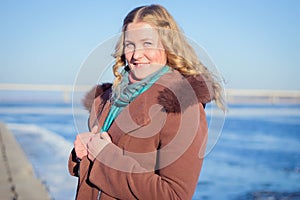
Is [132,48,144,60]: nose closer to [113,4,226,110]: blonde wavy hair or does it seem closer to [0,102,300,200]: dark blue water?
[113,4,226,110]: blonde wavy hair

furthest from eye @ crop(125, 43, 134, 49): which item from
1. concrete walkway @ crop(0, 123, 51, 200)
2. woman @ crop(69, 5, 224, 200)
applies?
concrete walkway @ crop(0, 123, 51, 200)

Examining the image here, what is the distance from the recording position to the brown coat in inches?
44.6

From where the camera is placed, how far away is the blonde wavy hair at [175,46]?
1.25 m

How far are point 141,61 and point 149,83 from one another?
0.22 feet

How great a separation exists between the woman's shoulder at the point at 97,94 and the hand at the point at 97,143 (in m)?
0.24

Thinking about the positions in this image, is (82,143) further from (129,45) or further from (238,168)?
(238,168)

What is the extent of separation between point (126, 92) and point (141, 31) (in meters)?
0.17

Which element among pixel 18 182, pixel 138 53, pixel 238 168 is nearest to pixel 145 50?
pixel 138 53

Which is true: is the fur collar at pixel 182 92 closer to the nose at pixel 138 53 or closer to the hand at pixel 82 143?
the nose at pixel 138 53

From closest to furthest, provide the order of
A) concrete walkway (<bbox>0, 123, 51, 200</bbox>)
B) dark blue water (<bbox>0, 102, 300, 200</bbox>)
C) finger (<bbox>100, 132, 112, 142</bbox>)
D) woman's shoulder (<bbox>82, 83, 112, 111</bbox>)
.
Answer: finger (<bbox>100, 132, 112, 142</bbox>)
woman's shoulder (<bbox>82, 83, 112, 111</bbox>)
concrete walkway (<bbox>0, 123, 51, 200</bbox>)
dark blue water (<bbox>0, 102, 300, 200</bbox>)

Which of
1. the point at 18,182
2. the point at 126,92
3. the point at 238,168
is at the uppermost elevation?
the point at 126,92

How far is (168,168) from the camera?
44.6 inches

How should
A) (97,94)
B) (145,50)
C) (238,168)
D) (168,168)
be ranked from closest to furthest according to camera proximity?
(168,168), (145,50), (97,94), (238,168)

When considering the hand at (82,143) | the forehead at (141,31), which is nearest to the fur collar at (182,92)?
the forehead at (141,31)
